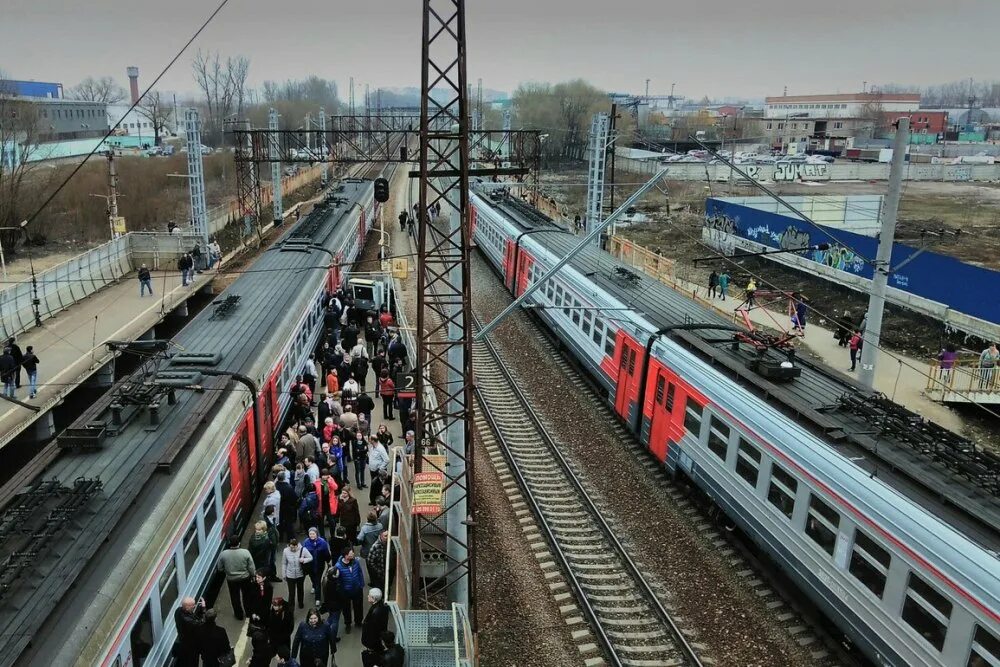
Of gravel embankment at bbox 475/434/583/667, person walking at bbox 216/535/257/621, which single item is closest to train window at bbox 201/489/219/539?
person walking at bbox 216/535/257/621

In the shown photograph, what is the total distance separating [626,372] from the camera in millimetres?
16500

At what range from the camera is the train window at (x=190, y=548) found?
945cm

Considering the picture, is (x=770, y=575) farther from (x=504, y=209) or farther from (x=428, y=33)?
(x=504, y=209)

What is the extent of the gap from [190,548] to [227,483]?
1.84 meters

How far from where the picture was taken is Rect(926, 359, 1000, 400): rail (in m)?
19.6

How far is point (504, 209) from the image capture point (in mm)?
33188

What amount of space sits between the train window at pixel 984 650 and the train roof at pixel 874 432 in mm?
923

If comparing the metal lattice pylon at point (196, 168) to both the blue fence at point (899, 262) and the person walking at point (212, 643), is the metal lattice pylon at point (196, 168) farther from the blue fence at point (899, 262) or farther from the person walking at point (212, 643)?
the person walking at point (212, 643)

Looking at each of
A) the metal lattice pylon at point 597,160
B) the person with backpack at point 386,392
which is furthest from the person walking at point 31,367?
the metal lattice pylon at point 597,160

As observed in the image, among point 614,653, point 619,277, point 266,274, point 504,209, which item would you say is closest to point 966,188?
point 504,209

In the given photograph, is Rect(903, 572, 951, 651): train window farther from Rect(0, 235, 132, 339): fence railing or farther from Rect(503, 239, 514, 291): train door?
Rect(0, 235, 132, 339): fence railing

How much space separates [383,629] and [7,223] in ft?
137

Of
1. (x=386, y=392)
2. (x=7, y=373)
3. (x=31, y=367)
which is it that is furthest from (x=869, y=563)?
(x=31, y=367)

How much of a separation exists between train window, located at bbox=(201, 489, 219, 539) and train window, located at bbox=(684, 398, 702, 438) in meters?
7.77
